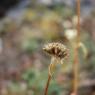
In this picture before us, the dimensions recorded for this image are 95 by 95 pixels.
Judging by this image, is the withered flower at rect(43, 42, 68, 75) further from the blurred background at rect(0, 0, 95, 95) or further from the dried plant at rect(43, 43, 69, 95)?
the blurred background at rect(0, 0, 95, 95)

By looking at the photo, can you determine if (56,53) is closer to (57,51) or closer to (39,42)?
(57,51)

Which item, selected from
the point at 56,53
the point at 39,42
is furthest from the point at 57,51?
the point at 39,42

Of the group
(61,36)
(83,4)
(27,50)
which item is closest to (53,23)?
Result: (61,36)

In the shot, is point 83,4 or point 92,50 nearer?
point 92,50

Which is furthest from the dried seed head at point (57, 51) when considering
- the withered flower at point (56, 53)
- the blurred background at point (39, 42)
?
the blurred background at point (39, 42)

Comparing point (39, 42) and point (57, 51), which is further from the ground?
point (39, 42)

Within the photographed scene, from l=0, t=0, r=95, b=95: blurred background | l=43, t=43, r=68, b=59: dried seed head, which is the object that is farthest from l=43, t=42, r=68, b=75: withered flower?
l=0, t=0, r=95, b=95: blurred background

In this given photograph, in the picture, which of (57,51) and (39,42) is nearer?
(57,51)

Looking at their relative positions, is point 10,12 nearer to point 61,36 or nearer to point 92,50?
point 61,36
